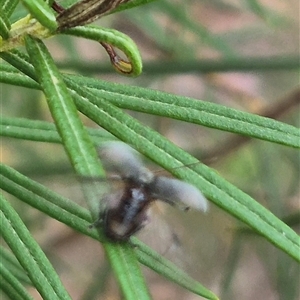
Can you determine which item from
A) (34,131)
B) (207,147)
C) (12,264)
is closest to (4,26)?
A: (34,131)

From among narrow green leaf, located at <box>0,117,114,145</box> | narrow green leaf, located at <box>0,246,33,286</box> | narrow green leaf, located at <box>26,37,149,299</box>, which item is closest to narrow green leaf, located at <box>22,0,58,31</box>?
narrow green leaf, located at <box>26,37,149,299</box>

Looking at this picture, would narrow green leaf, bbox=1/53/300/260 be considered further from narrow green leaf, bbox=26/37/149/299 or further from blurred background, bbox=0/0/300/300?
blurred background, bbox=0/0/300/300

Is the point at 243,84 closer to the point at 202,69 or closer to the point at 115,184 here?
the point at 202,69

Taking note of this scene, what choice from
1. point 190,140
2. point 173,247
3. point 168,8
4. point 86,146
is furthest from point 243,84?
point 86,146

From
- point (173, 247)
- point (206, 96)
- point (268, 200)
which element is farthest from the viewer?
point (206, 96)

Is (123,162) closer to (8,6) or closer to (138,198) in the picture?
(138,198)

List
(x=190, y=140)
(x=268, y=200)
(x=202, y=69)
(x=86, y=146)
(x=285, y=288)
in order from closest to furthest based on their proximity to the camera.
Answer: (x=86, y=146), (x=202, y=69), (x=285, y=288), (x=268, y=200), (x=190, y=140)

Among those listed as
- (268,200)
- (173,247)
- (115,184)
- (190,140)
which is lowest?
(190,140)
